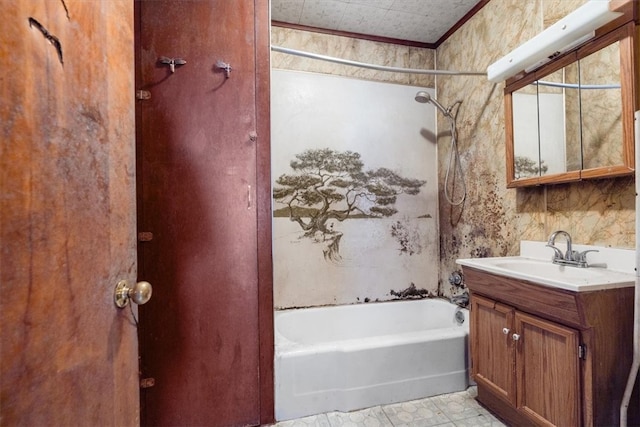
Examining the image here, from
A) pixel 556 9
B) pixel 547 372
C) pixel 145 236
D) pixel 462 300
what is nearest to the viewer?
pixel 547 372

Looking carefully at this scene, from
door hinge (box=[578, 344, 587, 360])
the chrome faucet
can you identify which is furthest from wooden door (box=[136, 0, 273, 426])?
the chrome faucet

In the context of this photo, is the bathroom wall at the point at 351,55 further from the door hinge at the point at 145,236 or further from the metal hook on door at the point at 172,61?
the door hinge at the point at 145,236

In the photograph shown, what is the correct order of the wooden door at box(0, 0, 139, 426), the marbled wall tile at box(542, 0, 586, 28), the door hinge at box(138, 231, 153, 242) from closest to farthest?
1. the wooden door at box(0, 0, 139, 426)
2. the door hinge at box(138, 231, 153, 242)
3. the marbled wall tile at box(542, 0, 586, 28)

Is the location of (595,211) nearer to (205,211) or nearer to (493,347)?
(493,347)

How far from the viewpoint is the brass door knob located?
74cm

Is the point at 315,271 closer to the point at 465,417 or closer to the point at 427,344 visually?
the point at 427,344

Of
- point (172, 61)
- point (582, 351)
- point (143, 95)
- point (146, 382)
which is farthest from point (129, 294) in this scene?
point (582, 351)

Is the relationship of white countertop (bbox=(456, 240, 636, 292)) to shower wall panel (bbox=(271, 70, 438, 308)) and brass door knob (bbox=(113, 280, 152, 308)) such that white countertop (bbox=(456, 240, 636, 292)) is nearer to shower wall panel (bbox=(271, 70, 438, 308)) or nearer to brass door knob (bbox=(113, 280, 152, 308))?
shower wall panel (bbox=(271, 70, 438, 308))

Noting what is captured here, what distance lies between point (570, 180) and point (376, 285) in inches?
63.3

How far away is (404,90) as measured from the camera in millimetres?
2740

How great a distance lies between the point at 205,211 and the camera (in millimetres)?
1516

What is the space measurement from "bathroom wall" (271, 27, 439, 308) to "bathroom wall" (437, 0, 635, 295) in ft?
0.71

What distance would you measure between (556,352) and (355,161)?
1858 mm

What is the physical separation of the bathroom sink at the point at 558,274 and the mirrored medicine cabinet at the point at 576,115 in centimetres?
46
